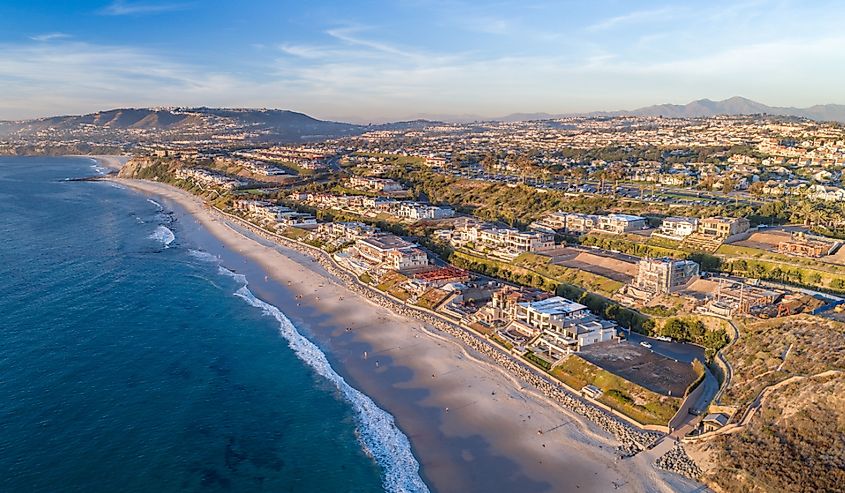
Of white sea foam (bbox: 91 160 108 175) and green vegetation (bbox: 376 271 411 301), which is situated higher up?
white sea foam (bbox: 91 160 108 175)

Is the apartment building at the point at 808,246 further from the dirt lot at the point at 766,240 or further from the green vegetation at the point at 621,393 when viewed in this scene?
the green vegetation at the point at 621,393

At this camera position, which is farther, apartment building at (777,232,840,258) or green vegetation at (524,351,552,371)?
apartment building at (777,232,840,258)

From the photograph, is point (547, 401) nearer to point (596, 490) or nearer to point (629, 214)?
point (596, 490)

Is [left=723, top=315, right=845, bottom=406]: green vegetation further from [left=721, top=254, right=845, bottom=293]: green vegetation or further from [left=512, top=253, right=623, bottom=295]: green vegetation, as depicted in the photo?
[left=512, top=253, right=623, bottom=295]: green vegetation

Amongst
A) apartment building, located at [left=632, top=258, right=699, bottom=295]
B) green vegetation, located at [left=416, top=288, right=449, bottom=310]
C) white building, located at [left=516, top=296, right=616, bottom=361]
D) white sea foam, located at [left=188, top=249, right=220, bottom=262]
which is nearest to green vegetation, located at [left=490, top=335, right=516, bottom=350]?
white building, located at [left=516, top=296, right=616, bottom=361]

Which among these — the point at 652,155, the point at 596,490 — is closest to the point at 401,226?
the point at 596,490

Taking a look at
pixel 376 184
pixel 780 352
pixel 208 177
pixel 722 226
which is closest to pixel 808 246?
pixel 722 226

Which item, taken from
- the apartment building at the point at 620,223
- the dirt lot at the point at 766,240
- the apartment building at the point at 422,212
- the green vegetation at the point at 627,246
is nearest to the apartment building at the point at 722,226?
the dirt lot at the point at 766,240
